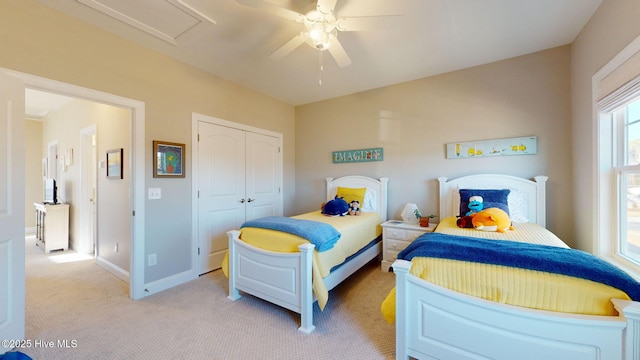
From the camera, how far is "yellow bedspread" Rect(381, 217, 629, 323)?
1159 mm

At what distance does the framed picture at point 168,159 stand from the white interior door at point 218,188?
0.80 feet

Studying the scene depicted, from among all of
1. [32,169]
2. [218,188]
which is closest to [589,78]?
[218,188]

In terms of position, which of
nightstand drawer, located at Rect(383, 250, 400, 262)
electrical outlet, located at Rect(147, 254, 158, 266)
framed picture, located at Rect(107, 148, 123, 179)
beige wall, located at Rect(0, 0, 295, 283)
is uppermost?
beige wall, located at Rect(0, 0, 295, 283)

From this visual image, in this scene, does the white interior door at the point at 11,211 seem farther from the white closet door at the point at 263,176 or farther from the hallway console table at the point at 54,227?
the hallway console table at the point at 54,227

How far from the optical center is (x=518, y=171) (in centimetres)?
278

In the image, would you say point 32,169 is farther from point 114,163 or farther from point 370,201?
point 370,201

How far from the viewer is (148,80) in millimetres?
2559

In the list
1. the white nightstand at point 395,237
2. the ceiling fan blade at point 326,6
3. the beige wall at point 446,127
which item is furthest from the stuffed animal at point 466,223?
the ceiling fan blade at point 326,6

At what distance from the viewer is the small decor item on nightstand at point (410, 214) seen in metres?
3.19

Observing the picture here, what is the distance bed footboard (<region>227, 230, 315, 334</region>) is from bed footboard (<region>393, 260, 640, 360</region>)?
0.72m

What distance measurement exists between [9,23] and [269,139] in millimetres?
2715

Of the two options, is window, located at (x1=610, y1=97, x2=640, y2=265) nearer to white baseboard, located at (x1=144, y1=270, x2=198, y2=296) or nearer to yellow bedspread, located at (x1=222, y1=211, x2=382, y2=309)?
yellow bedspread, located at (x1=222, y1=211, x2=382, y2=309)

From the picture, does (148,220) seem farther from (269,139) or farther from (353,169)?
(353,169)

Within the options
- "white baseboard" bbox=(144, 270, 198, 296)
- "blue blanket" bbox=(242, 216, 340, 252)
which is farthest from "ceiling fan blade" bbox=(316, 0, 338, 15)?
"white baseboard" bbox=(144, 270, 198, 296)
